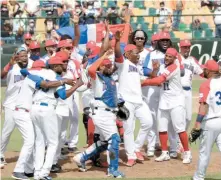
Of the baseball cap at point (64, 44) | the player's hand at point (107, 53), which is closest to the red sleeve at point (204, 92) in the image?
the player's hand at point (107, 53)

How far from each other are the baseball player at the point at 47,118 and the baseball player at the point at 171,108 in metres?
1.73

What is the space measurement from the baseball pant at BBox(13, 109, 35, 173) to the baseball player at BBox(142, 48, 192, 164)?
202cm

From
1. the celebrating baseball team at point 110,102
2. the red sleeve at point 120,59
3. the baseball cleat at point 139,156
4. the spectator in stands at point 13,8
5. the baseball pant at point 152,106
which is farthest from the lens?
the spectator in stands at point 13,8

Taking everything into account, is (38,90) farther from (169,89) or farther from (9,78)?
(169,89)

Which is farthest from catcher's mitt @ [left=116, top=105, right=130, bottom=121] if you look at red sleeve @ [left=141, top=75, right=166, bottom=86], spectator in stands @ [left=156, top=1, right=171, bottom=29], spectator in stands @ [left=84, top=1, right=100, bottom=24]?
spectator in stands @ [left=156, top=1, right=171, bottom=29]

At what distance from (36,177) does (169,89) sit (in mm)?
2732

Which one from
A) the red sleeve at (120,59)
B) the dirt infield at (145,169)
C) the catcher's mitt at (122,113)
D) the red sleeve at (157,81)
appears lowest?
the dirt infield at (145,169)

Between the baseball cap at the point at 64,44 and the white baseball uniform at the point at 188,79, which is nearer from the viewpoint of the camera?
the baseball cap at the point at 64,44

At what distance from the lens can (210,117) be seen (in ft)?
31.0

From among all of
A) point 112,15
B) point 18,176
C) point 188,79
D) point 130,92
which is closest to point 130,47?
point 130,92

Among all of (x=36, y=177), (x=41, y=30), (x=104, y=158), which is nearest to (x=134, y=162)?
(x=104, y=158)

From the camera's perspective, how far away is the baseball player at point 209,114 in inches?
369

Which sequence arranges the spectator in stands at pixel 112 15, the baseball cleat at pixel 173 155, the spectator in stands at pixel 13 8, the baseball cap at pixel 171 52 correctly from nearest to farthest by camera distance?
the baseball cap at pixel 171 52
the baseball cleat at pixel 173 155
the spectator in stands at pixel 112 15
the spectator in stands at pixel 13 8

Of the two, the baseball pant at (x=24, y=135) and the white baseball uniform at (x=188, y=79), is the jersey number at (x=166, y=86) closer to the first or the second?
the white baseball uniform at (x=188, y=79)
